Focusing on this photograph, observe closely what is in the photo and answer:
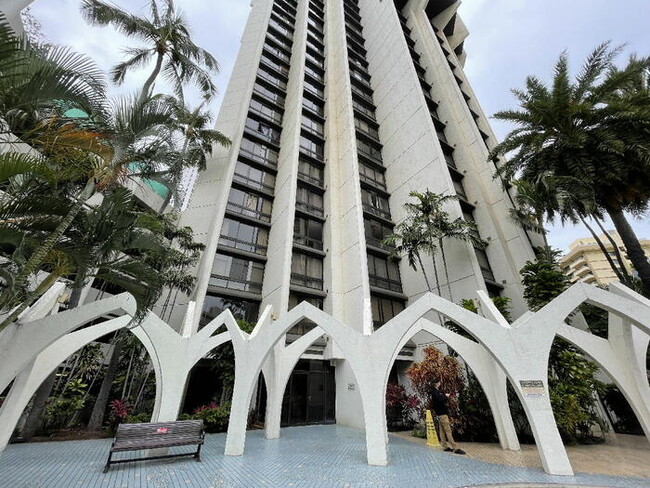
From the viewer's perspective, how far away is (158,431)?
682 centimetres

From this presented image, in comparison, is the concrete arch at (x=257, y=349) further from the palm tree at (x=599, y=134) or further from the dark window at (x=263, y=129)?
the dark window at (x=263, y=129)

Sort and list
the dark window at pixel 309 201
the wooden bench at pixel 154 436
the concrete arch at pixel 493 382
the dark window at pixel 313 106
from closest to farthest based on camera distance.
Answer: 1. the wooden bench at pixel 154 436
2. the concrete arch at pixel 493 382
3. the dark window at pixel 309 201
4. the dark window at pixel 313 106

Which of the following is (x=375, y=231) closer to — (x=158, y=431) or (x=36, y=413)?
(x=158, y=431)

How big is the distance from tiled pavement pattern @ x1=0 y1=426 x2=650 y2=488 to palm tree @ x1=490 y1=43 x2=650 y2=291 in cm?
1139

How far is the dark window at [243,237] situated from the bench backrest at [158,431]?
12.4 meters

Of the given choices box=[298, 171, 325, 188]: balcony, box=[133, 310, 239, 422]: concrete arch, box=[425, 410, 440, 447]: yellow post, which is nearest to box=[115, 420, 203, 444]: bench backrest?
box=[133, 310, 239, 422]: concrete arch

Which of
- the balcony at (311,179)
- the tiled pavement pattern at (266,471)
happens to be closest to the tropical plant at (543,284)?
the tiled pavement pattern at (266,471)

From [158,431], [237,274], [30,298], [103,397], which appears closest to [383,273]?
[237,274]

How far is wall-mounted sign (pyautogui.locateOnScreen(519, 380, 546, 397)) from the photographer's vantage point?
264 inches

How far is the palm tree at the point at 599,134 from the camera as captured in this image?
1245 cm

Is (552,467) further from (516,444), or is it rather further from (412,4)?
(412,4)

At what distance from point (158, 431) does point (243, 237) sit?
14.1 meters

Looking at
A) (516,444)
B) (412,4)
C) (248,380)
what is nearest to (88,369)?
(248,380)

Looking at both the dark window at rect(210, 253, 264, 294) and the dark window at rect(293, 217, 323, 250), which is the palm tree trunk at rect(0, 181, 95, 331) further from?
the dark window at rect(293, 217, 323, 250)
